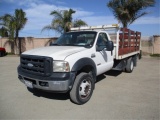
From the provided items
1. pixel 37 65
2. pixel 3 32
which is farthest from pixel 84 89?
pixel 3 32

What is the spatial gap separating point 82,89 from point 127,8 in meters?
14.4

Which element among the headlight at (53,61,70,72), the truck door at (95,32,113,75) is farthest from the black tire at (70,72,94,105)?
the truck door at (95,32,113,75)

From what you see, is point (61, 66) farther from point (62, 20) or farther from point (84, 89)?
point (62, 20)

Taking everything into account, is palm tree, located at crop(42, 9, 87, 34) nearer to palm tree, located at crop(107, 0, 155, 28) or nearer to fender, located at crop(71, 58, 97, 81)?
palm tree, located at crop(107, 0, 155, 28)

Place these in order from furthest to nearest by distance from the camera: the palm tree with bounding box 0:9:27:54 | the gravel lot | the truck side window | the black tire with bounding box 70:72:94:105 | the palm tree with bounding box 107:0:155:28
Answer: the palm tree with bounding box 0:9:27:54 → the palm tree with bounding box 107:0:155:28 → the truck side window → the black tire with bounding box 70:72:94:105 → the gravel lot

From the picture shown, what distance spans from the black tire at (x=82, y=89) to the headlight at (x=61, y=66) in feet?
1.67

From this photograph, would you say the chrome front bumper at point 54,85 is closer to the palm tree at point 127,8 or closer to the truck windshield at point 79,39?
the truck windshield at point 79,39

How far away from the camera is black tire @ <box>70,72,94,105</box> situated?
442 cm

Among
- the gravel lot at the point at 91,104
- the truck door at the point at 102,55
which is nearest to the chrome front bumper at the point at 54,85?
the gravel lot at the point at 91,104

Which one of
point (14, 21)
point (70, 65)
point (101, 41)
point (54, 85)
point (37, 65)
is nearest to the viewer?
point (54, 85)

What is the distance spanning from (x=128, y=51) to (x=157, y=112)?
14.7ft

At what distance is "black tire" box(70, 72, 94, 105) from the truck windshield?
1.09 meters

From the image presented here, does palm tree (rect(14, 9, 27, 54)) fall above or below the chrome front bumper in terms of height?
above

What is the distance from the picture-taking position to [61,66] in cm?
412
